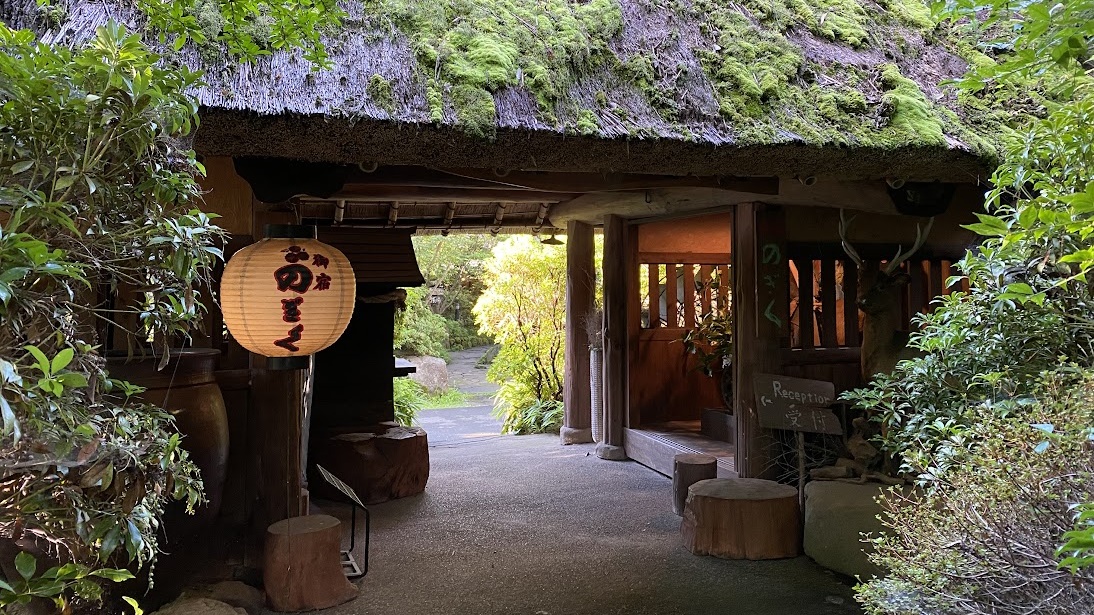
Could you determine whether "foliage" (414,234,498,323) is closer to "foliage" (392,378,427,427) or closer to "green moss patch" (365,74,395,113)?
"foliage" (392,378,427,427)

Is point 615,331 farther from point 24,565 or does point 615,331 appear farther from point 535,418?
point 24,565

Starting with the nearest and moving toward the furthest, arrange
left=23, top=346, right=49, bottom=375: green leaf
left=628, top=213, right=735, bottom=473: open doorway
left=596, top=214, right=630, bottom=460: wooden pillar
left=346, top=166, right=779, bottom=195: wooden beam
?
left=23, top=346, right=49, bottom=375: green leaf, left=346, top=166, right=779, bottom=195: wooden beam, left=596, top=214, right=630, bottom=460: wooden pillar, left=628, top=213, right=735, bottom=473: open doorway

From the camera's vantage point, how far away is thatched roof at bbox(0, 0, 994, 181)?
317 cm

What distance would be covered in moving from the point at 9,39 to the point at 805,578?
451 cm

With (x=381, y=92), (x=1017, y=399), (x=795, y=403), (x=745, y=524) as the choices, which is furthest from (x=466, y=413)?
(x=1017, y=399)

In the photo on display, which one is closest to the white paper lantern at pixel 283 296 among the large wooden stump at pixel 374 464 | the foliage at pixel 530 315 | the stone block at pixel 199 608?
the stone block at pixel 199 608

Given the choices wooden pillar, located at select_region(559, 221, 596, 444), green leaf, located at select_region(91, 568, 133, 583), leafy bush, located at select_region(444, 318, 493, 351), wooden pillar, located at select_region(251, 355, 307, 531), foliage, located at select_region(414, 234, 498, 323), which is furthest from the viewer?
leafy bush, located at select_region(444, 318, 493, 351)

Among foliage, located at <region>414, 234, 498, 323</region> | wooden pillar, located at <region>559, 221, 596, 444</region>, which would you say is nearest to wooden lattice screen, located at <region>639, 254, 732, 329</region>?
wooden pillar, located at <region>559, 221, 596, 444</region>

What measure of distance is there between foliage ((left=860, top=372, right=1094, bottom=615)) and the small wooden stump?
3.41 meters

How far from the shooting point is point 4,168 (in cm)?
161

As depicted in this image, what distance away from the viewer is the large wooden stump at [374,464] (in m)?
6.29

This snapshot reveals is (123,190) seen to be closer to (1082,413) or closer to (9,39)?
(9,39)

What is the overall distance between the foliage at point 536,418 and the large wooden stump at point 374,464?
3542mm

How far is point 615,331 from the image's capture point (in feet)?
25.6
